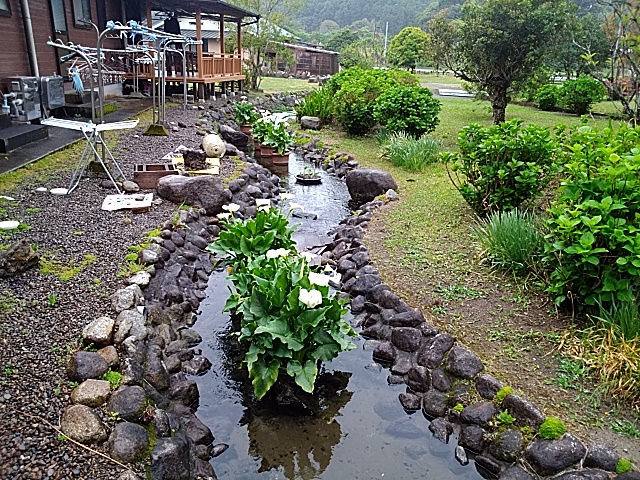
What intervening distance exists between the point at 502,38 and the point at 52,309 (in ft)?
31.3

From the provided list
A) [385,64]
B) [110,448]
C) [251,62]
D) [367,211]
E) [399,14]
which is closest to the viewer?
[110,448]

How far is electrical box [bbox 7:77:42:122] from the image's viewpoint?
7.69m

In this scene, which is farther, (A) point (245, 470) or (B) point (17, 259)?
(B) point (17, 259)

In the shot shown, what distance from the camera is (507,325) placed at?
388 cm

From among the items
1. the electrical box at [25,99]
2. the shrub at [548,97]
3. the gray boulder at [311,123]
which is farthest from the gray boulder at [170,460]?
the shrub at [548,97]

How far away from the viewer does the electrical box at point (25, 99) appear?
7.69 m

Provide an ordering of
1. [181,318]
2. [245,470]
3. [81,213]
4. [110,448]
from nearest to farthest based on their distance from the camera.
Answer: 1. [110,448]
2. [245,470]
3. [181,318]
4. [81,213]

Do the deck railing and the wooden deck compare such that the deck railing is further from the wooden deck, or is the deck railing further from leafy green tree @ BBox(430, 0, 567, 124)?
leafy green tree @ BBox(430, 0, 567, 124)

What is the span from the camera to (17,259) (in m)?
3.74

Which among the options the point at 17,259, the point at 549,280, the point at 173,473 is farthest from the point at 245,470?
the point at 549,280

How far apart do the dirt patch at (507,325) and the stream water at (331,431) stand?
0.63 metres

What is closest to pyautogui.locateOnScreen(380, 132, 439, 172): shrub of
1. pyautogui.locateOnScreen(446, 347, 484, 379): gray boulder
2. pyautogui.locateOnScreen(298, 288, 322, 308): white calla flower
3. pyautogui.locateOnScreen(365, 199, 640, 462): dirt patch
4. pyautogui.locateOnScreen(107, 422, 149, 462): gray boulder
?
pyautogui.locateOnScreen(365, 199, 640, 462): dirt patch

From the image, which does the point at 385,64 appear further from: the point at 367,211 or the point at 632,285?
the point at 632,285

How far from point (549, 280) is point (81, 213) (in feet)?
14.4
